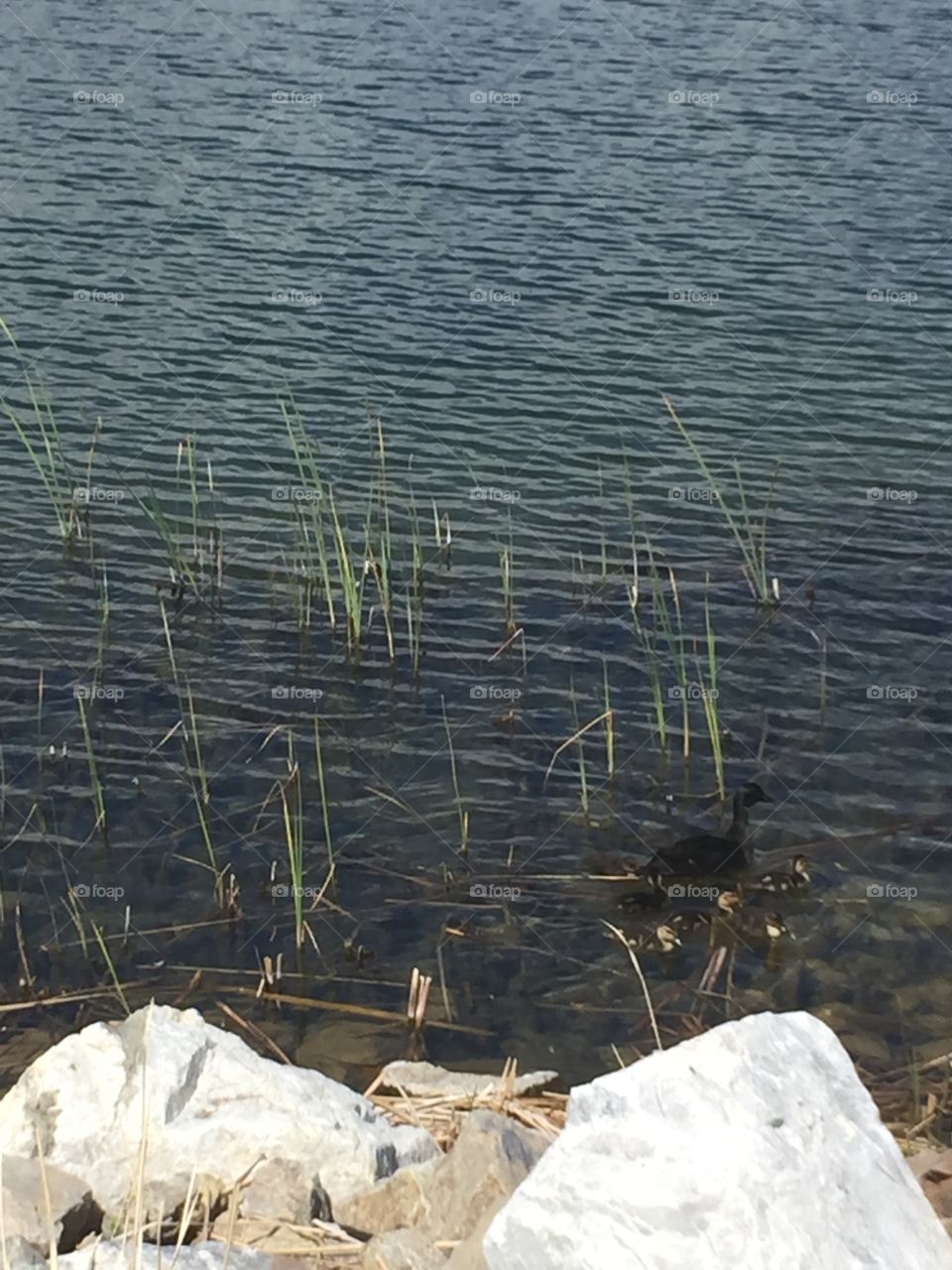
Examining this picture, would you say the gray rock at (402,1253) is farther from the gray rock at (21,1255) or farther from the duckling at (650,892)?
the duckling at (650,892)

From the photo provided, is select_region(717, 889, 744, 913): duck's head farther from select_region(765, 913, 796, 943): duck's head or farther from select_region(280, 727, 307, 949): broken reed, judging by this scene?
select_region(280, 727, 307, 949): broken reed

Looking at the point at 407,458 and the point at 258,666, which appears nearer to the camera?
the point at 258,666

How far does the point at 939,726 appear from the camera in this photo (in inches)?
392

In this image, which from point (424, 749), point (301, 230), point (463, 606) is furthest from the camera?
point (301, 230)

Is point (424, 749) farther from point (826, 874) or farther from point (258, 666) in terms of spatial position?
point (826, 874)

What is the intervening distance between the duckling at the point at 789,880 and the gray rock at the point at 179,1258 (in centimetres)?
465

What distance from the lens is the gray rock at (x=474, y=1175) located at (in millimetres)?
4160

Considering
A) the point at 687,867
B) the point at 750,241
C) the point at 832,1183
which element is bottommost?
the point at 750,241

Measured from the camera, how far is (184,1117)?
16.1 feet

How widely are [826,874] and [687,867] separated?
30.6 inches

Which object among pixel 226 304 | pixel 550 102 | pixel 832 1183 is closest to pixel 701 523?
pixel 226 304

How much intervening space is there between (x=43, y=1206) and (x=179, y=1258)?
52 centimetres

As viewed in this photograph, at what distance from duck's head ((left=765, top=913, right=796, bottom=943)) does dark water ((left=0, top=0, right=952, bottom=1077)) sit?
0.06 metres

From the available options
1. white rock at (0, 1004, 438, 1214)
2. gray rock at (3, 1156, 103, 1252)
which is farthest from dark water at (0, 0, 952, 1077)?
gray rock at (3, 1156, 103, 1252)
